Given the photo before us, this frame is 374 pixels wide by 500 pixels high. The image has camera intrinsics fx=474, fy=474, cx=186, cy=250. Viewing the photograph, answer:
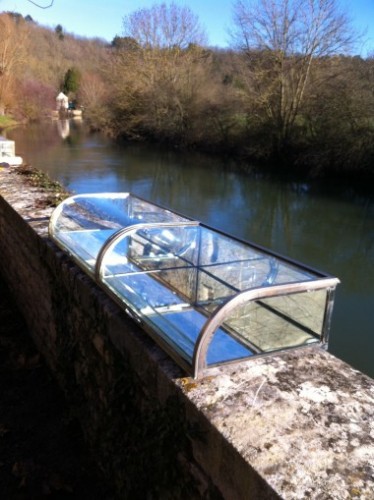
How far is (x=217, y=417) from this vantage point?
1.70 metres

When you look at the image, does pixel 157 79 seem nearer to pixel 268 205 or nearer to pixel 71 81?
pixel 268 205

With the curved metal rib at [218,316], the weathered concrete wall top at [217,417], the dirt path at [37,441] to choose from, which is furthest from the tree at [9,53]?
the curved metal rib at [218,316]

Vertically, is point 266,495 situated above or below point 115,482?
above

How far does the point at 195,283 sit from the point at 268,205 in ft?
44.2

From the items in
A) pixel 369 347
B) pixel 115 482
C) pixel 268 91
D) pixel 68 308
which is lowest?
pixel 369 347

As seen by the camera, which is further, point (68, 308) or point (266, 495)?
point (68, 308)

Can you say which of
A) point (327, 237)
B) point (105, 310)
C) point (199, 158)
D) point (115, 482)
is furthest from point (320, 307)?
point (199, 158)

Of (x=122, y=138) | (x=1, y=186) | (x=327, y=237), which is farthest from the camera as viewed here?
A: (x=122, y=138)

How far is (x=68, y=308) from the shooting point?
3307 millimetres

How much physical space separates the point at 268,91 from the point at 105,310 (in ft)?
76.9

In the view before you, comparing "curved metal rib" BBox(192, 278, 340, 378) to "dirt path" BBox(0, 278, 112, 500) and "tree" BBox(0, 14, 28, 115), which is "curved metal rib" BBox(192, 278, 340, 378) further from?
"tree" BBox(0, 14, 28, 115)

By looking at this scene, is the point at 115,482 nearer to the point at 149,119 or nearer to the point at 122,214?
the point at 122,214

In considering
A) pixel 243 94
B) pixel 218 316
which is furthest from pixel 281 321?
pixel 243 94

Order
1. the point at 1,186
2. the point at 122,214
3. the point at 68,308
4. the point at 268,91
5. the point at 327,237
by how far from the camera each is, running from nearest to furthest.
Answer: the point at 68,308, the point at 122,214, the point at 1,186, the point at 327,237, the point at 268,91
